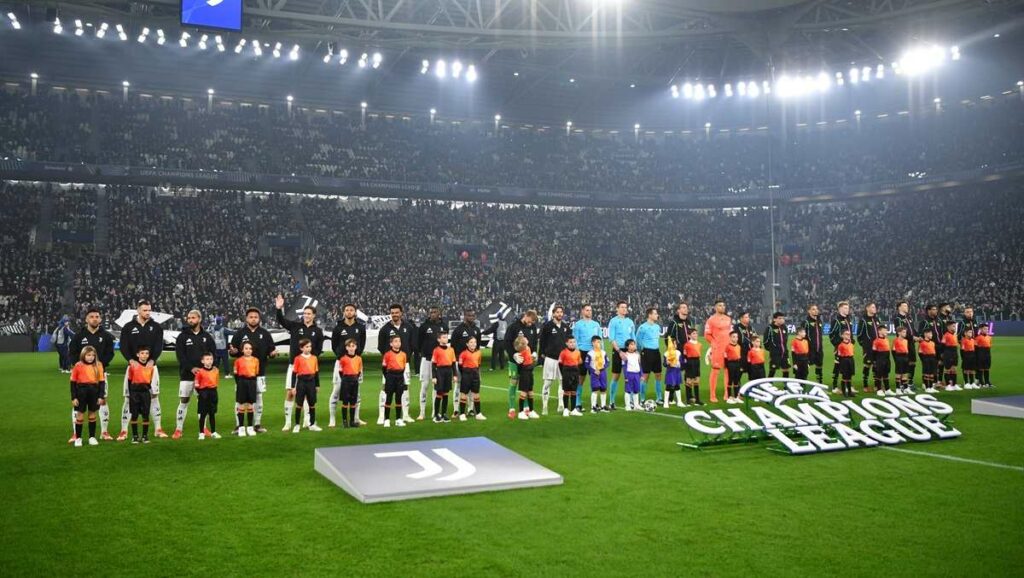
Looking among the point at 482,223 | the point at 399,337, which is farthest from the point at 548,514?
the point at 482,223

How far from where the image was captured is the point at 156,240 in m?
40.7

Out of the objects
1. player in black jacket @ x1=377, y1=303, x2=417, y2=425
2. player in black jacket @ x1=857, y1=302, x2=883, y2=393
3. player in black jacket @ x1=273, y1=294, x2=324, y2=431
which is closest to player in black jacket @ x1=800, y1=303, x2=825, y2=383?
player in black jacket @ x1=857, y1=302, x2=883, y2=393

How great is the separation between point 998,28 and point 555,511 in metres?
46.1

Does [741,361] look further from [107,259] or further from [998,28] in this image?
[998,28]

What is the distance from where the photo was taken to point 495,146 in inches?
2140

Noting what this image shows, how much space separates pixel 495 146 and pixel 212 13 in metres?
30.8

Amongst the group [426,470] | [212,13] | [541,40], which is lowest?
[426,470]

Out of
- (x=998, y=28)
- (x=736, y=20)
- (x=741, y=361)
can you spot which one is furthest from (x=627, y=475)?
(x=998, y=28)

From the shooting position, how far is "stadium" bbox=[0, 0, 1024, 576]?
23.1ft

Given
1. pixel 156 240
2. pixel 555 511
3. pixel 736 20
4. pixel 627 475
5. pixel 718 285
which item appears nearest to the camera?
pixel 555 511

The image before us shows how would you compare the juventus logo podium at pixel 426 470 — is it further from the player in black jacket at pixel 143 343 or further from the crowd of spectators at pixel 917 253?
the crowd of spectators at pixel 917 253

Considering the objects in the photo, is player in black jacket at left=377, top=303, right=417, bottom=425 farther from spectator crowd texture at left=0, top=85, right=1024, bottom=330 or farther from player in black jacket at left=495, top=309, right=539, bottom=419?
spectator crowd texture at left=0, top=85, right=1024, bottom=330

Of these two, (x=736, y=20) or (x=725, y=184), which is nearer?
(x=736, y=20)

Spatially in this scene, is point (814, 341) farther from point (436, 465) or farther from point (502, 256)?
point (502, 256)
